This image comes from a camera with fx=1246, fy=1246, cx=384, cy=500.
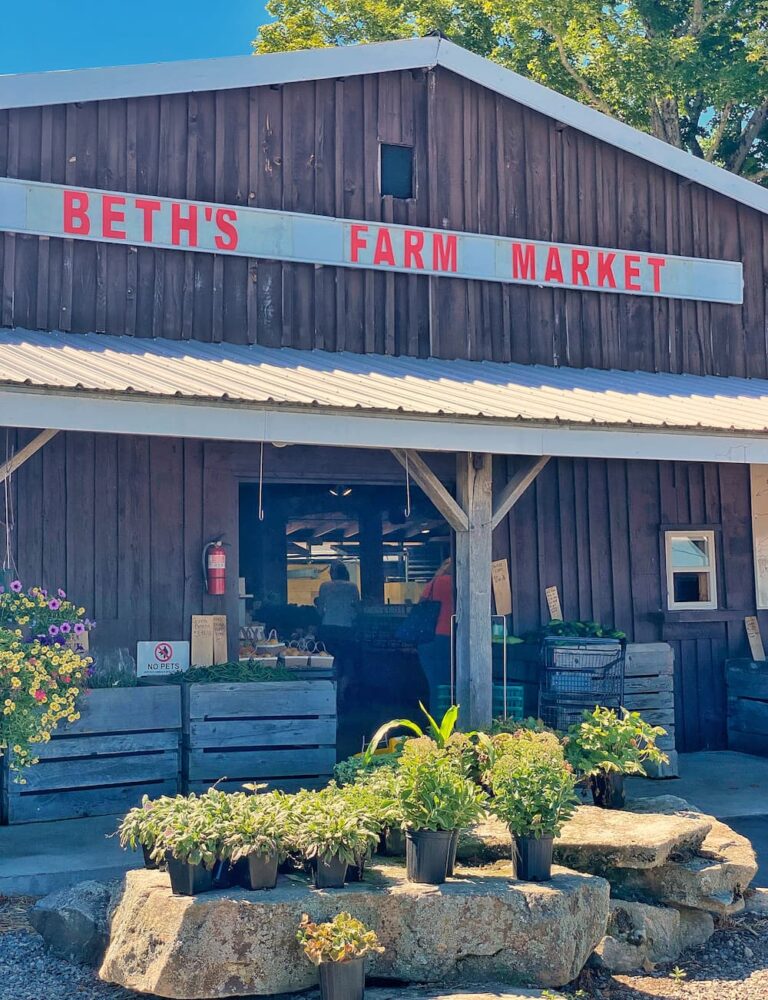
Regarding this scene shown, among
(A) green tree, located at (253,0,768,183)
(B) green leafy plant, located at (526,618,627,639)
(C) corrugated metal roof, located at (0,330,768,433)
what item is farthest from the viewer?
(A) green tree, located at (253,0,768,183)

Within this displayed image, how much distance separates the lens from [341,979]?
210 inches

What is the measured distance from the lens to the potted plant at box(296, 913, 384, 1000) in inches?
210

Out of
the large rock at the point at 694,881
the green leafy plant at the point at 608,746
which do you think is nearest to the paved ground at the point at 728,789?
the large rock at the point at 694,881

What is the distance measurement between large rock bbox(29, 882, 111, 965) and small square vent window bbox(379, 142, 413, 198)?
25.4 feet

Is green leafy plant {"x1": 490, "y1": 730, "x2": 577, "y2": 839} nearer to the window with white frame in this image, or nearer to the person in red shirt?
the person in red shirt

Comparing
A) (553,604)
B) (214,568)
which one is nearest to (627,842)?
(214,568)

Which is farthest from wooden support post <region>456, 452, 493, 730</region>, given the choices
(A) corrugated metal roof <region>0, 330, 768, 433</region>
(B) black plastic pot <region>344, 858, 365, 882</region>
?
(B) black plastic pot <region>344, 858, 365, 882</region>

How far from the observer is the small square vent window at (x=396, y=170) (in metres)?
12.2

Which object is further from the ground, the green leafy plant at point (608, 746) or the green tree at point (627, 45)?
the green tree at point (627, 45)

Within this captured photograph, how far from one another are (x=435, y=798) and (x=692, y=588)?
739 centimetres

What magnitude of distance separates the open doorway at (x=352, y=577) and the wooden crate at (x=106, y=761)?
3386 millimetres

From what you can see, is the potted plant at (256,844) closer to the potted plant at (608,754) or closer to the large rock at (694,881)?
the large rock at (694,881)

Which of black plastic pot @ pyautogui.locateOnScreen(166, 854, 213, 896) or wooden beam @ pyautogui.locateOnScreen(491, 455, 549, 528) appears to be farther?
wooden beam @ pyautogui.locateOnScreen(491, 455, 549, 528)

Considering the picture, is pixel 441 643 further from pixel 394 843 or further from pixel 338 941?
pixel 338 941
